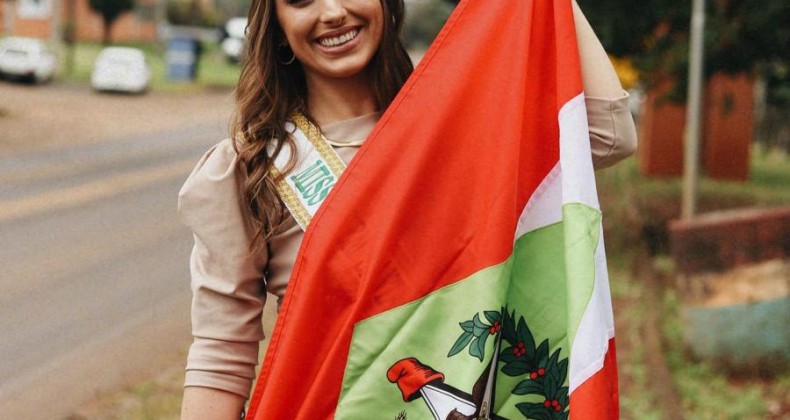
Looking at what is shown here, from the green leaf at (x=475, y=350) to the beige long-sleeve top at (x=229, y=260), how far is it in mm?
396

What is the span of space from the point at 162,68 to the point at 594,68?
46.9 metres

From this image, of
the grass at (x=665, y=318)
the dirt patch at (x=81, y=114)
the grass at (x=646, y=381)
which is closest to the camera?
the grass at (x=646, y=381)

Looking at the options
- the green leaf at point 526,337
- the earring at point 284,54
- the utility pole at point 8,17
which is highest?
the earring at point 284,54

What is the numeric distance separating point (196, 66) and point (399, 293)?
41635mm

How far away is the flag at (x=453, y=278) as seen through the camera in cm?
176

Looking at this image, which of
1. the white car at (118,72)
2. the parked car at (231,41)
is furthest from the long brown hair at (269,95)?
the parked car at (231,41)

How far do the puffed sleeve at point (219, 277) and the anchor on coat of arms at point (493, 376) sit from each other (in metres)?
0.33

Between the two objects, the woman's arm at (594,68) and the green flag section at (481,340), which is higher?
the woman's arm at (594,68)

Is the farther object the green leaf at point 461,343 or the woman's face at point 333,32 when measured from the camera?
the woman's face at point 333,32

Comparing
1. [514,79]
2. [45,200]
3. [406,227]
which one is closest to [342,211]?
[406,227]

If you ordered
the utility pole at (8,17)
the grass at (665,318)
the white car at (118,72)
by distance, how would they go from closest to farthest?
1. the grass at (665,318)
2. the white car at (118,72)
3. the utility pole at (8,17)

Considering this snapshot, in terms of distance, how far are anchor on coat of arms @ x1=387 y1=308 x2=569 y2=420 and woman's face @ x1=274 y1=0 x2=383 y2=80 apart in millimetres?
585

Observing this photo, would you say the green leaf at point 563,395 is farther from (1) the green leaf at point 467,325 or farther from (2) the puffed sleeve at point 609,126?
(2) the puffed sleeve at point 609,126

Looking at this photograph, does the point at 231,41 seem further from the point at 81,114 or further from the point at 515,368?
the point at 515,368
